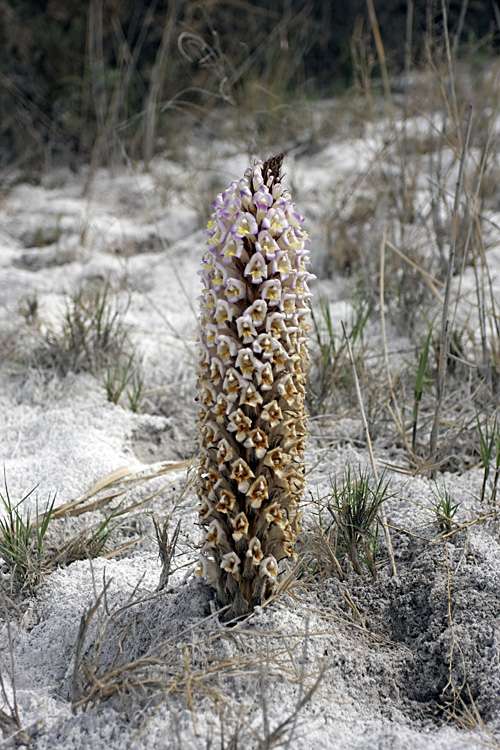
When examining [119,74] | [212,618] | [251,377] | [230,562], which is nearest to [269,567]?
[230,562]

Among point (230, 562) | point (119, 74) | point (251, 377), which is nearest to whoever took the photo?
point (251, 377)

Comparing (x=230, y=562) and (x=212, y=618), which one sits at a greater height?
(x=230, y=562)

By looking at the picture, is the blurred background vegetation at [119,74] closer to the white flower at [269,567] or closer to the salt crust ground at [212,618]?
the salt crust ground at [212,618]

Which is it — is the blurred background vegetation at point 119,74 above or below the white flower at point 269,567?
→ above

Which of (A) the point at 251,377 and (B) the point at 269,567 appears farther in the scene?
(B) the point at 269,567

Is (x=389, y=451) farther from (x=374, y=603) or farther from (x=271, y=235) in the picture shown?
(x=271, y=235)

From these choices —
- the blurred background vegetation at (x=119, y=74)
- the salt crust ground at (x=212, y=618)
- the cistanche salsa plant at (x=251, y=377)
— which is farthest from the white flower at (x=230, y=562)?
the blurred background vegetation at (x=119, y=74)

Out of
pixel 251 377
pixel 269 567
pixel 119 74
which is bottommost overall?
pixel 269 567

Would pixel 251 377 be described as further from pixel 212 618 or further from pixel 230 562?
pixel 212 618

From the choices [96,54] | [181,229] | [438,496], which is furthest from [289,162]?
[438,496]
